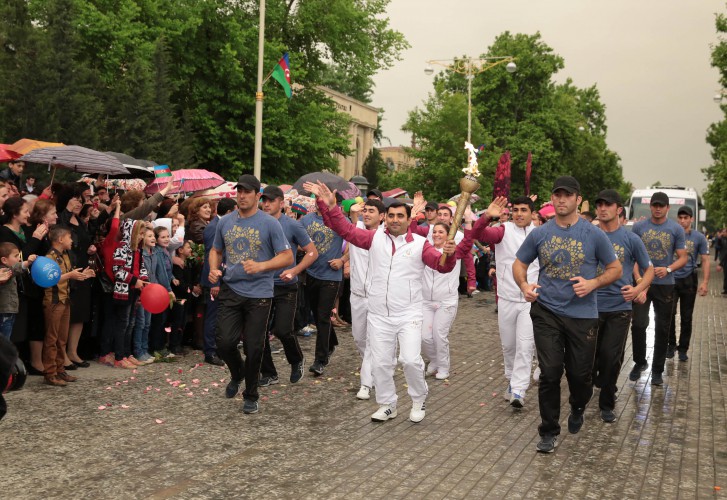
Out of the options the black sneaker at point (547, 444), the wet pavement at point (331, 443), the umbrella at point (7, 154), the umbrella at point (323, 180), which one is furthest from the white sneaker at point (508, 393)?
the umbrella at point (7, 154)

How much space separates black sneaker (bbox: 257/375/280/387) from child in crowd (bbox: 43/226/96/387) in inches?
78.8

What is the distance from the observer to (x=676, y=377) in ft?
33.8

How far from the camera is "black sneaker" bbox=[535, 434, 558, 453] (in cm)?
655

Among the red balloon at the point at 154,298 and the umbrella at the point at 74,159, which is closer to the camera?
the red balloon at the point at 154,298

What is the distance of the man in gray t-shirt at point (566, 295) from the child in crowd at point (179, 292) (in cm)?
532

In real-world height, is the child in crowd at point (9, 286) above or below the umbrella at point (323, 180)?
below

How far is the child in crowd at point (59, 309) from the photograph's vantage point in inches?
336

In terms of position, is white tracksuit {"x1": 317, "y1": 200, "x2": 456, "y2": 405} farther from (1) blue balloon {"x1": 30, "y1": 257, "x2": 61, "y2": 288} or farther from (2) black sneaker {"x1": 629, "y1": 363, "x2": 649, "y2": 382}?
(2) black sneaker {"x1": 629, "y1": 363, "x2": 649, "y2": 382}

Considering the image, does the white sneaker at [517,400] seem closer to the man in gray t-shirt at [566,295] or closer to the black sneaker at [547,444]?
the man in gray t-shirt at [566,295]

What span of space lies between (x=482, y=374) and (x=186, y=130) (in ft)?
67.8

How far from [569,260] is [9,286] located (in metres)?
5.34

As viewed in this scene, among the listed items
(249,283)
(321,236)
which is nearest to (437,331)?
(321,236)

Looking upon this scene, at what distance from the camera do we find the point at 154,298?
9344 millimetres

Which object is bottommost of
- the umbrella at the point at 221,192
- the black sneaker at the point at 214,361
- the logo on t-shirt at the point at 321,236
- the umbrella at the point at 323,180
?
the black sneaker at the point at 214,361
